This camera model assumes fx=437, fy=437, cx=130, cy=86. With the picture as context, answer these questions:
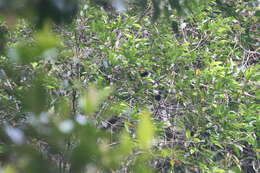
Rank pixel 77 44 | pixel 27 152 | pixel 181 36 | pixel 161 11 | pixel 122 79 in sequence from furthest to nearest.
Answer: pixel 181 36 < pixel 122 79 < pixel 77 44 < pixel 161 11 < pixel 27 152

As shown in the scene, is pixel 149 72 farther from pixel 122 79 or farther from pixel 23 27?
pixel 23 27

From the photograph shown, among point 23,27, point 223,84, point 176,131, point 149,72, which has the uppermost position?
point 23,27

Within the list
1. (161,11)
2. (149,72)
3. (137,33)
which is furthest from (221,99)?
(161,11)

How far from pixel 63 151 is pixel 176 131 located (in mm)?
2630

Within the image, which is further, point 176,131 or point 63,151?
point 176,131

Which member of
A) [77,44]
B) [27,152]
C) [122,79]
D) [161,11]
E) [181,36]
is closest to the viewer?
[27,152]

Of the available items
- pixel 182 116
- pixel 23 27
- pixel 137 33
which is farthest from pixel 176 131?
pixel 23 27

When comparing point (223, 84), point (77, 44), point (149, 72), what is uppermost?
point (77, 44)

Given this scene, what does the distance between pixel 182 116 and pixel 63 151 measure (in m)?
2.62

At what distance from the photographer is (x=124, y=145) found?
0.71 meters

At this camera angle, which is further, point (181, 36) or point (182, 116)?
point (181, 36)

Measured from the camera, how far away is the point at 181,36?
373 centimetres

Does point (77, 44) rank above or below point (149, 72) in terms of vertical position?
above

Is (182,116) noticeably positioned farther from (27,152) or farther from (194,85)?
(27,152)
